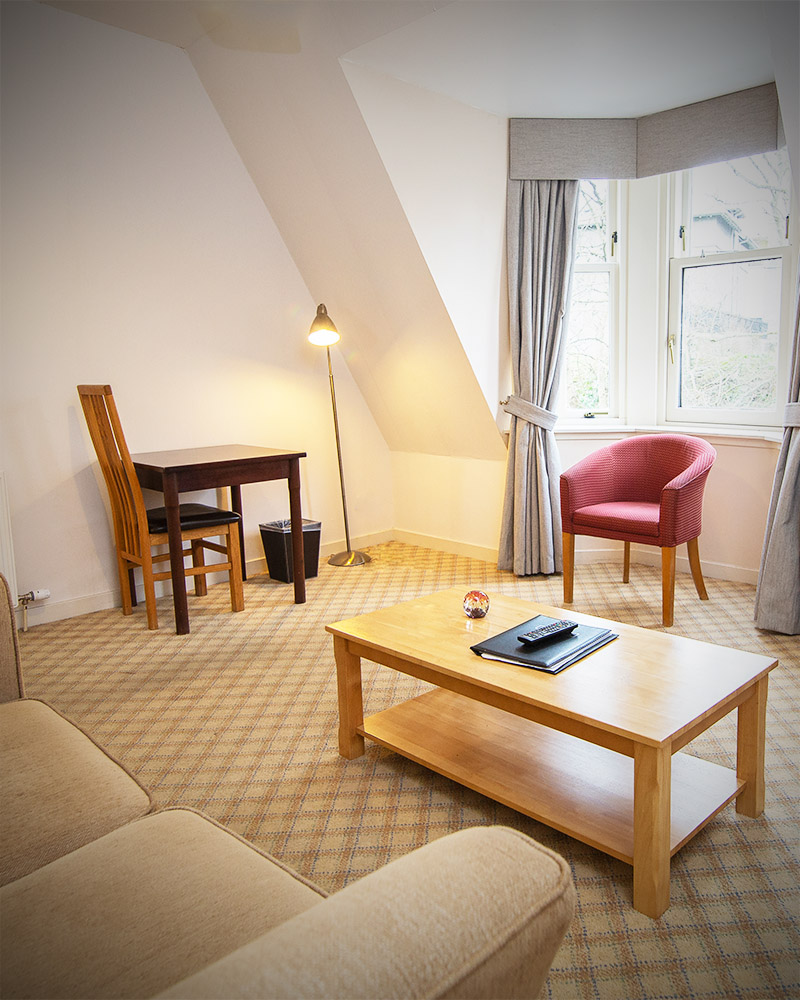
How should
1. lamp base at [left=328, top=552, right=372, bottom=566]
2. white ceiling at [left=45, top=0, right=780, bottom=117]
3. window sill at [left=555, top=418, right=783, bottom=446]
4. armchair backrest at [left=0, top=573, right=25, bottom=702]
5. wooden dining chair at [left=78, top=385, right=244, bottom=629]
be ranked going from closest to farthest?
1. armchair backrest at [left=0, top=573, right=25, bottom=702]
2. white ceiling at [left=45, top=0, right=780, bottom=117]
3. wooden dining chair at [left=78, top=385, right=244, bottom=629]
4. window sill at [left=555, top=418, right=783, bottom=446]
5. lamp base at [left=328, top=552, right=372, bottom=566]

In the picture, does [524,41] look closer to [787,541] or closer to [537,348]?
[537,348]

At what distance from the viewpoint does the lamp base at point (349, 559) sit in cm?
472

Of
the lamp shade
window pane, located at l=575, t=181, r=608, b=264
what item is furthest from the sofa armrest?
window pane, located at l=575, t=181, r=608, b=264

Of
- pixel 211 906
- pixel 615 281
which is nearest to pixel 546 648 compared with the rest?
pixel 211 906

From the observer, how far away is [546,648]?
2094 mm

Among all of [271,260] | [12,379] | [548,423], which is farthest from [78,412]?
[548,423]

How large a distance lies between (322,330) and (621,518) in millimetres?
1886

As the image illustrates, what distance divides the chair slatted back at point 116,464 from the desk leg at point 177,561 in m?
0.15

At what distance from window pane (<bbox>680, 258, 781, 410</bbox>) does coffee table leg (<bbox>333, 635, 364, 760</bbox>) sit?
2.95m

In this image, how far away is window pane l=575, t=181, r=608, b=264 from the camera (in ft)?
15.0

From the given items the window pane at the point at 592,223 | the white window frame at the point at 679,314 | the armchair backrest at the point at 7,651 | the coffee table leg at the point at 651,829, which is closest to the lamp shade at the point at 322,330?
the window pane at the point at 592,223

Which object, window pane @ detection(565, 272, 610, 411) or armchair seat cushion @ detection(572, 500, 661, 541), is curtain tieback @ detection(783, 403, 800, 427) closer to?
armchair seat cushion @ detection(572, 500, 661, 541)

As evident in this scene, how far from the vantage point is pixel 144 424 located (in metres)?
4.01

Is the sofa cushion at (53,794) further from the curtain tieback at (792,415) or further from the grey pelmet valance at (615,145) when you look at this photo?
the grey pelmet valance at (615,145)
